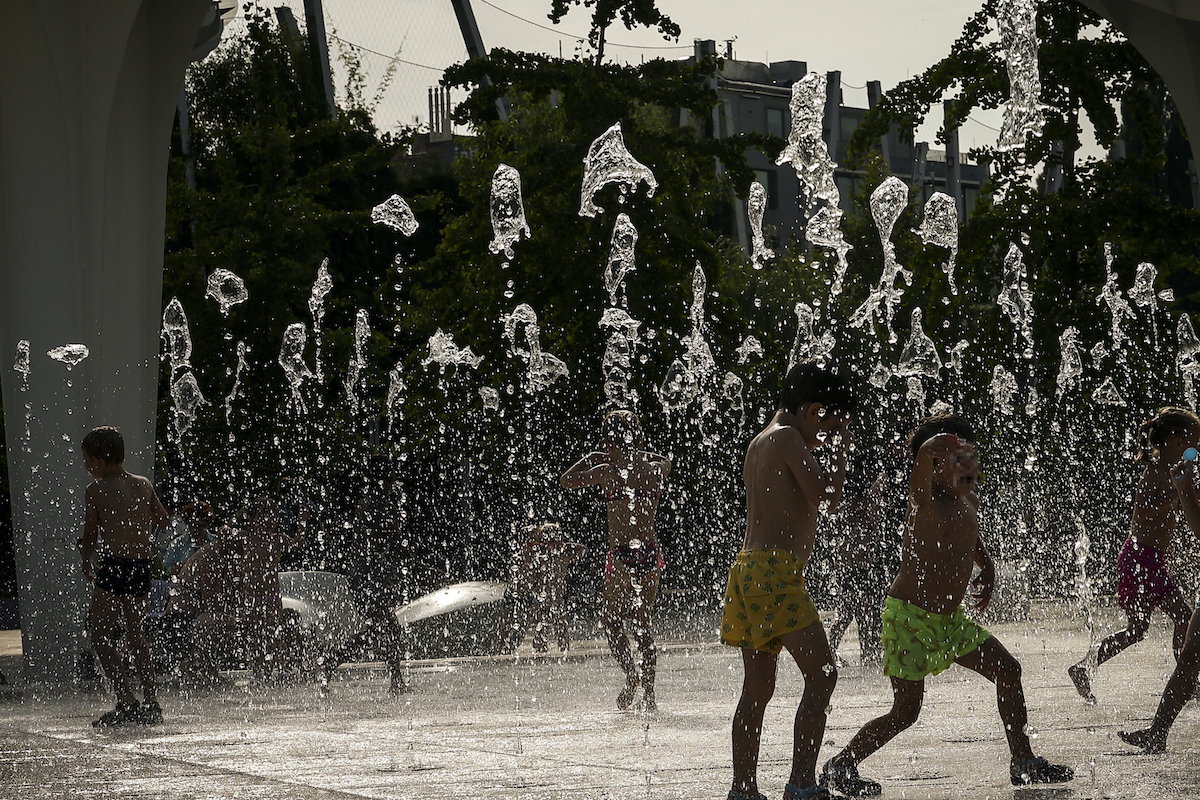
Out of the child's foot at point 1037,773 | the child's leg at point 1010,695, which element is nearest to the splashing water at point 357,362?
Result: the child's leg at point 1010,695

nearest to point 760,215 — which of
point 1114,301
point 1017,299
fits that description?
point 1017,299

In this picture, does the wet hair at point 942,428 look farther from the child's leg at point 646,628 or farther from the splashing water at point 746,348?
the splashing water at point 746,348

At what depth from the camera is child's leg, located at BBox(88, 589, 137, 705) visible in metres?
9.33

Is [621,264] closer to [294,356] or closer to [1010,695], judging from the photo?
[294,356]

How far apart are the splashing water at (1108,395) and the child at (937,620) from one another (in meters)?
13.7

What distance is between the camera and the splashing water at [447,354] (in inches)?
864

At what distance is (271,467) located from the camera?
25.1m

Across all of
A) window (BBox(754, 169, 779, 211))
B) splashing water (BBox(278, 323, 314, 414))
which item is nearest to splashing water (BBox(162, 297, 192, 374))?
splashing water (BBox(278, 323, 314, 414))

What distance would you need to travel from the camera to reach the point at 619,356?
20.9 metres

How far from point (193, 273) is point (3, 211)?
1055 cm

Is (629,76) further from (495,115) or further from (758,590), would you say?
(758,590)

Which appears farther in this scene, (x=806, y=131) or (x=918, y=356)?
(x=918, y=356)

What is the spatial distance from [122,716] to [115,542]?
106cm

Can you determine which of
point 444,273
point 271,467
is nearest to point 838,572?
point 444,273
